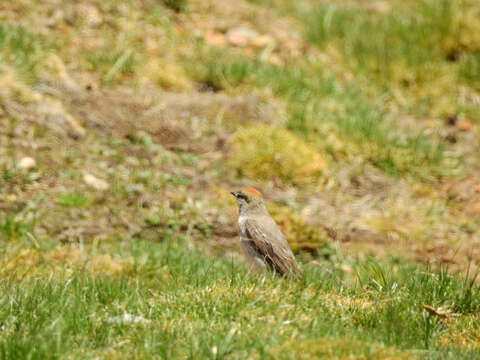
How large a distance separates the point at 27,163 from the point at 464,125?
6.83m

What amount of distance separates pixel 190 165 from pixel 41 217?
7.44 ft

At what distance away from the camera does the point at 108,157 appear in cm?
859

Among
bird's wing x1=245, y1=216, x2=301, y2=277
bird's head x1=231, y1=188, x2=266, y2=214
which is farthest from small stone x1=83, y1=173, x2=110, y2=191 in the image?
bird's wing x1=245, y1=216, x2=301, y2=277

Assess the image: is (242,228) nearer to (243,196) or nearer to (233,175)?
(243,196)

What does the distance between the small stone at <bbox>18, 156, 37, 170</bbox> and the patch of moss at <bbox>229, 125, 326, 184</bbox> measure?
249 cm

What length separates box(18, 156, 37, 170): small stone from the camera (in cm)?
791

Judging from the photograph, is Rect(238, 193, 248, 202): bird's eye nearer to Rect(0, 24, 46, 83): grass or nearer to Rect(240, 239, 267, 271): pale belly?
Rect(240, 239, 267, 271): pale belly

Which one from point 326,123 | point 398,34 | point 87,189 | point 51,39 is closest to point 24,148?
point 87,189

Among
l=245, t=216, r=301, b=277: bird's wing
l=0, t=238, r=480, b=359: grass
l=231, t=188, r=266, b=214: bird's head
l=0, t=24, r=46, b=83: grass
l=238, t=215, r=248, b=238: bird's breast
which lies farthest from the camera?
l=0, t=24, r=46, b=83: grass

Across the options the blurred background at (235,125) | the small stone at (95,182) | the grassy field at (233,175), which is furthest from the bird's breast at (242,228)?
the small stone at (95,182)

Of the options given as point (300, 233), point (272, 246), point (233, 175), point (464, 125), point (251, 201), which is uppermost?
point (251, 201)

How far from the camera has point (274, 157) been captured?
916cm

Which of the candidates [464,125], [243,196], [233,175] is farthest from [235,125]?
[464,125]

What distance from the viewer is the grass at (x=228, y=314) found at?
3.72m
